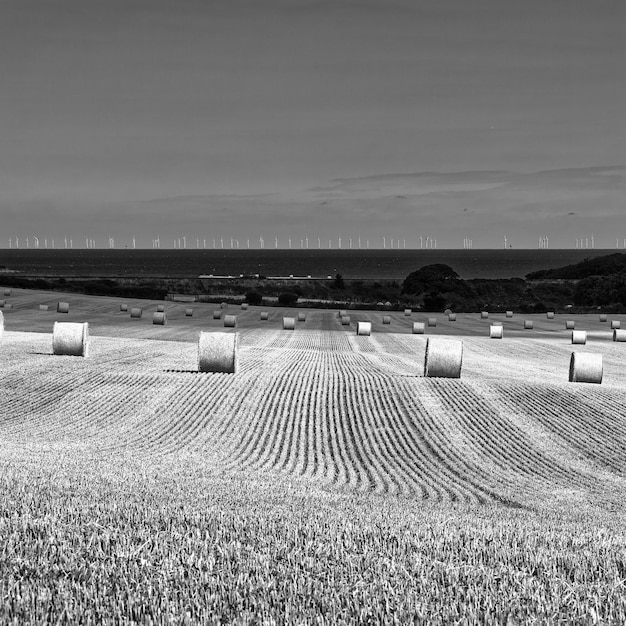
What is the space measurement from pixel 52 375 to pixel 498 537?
76.8ft

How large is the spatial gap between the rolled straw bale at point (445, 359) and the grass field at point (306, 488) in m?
0.71

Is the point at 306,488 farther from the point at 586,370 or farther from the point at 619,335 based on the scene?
the point at 619,335

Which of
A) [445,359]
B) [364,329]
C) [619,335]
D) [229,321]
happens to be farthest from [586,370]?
[229,321]

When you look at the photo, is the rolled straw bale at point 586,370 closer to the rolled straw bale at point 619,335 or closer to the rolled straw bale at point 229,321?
the rolled straw bale at point 619,335

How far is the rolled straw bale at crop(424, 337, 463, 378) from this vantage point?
32.0 metres

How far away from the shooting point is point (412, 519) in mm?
10383

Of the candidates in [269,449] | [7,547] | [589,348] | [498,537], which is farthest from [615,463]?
[589,348]

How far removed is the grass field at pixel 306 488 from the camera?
6.22m

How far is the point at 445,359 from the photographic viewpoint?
3206cm

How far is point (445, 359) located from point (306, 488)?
17.3m

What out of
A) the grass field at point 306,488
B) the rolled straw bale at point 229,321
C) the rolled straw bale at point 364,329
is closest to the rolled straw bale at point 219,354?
the grass field at point 306,488

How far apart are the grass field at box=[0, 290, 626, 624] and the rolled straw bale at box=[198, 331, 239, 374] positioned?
618 millimetres

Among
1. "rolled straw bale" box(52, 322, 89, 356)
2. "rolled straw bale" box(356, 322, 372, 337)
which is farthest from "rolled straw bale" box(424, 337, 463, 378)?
"rolled straw bale" box(356, 322, 372, 337)

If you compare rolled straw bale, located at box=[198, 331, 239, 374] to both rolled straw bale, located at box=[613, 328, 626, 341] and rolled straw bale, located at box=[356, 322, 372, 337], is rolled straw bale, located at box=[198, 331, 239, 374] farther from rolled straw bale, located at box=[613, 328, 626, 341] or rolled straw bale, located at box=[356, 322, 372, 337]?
rolled straw bale, located at box=[613, 328, 626, 341]
